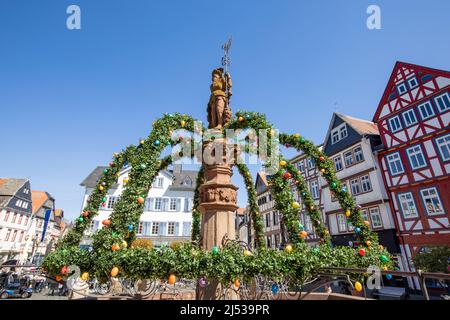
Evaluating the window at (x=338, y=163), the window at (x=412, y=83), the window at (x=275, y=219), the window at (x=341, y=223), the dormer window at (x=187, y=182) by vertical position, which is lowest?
the window at (x=341, y=223)

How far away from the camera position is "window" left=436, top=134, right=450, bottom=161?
15.2m

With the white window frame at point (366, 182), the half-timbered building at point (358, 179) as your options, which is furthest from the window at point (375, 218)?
the white window frame at point (366, 182)

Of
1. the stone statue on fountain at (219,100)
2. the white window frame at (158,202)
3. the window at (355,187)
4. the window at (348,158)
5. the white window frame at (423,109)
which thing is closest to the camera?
the stone statue on fountain at (219,100)

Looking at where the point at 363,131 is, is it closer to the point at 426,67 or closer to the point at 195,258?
the point at 426,67

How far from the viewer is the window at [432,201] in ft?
50.2

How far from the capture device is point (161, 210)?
28641 mm

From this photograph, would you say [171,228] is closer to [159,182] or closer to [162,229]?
[162,229]

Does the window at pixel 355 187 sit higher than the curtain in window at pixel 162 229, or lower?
higher

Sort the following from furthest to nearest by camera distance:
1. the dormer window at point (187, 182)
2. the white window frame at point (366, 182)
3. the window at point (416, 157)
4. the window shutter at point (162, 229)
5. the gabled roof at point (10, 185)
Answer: the gabled roof at point (10, 185)
the dormer window at point (187, 182)
the window shutter at point (162, 229)
the white window frame at point (366, 182)
the window at point (416, 157)

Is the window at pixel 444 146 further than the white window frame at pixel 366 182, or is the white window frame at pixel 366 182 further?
the white window frame at pixel 366 182

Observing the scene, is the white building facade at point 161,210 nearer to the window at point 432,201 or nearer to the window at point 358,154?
the window at point 358,154

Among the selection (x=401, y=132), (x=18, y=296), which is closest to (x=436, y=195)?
(x=401, y=132)

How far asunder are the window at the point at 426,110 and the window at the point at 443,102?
0.45m

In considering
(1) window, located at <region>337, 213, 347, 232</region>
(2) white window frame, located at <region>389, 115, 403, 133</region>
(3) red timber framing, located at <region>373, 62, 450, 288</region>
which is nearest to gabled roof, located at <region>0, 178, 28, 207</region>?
(1) window, located at <region>337, 213, 347, 232</region>
